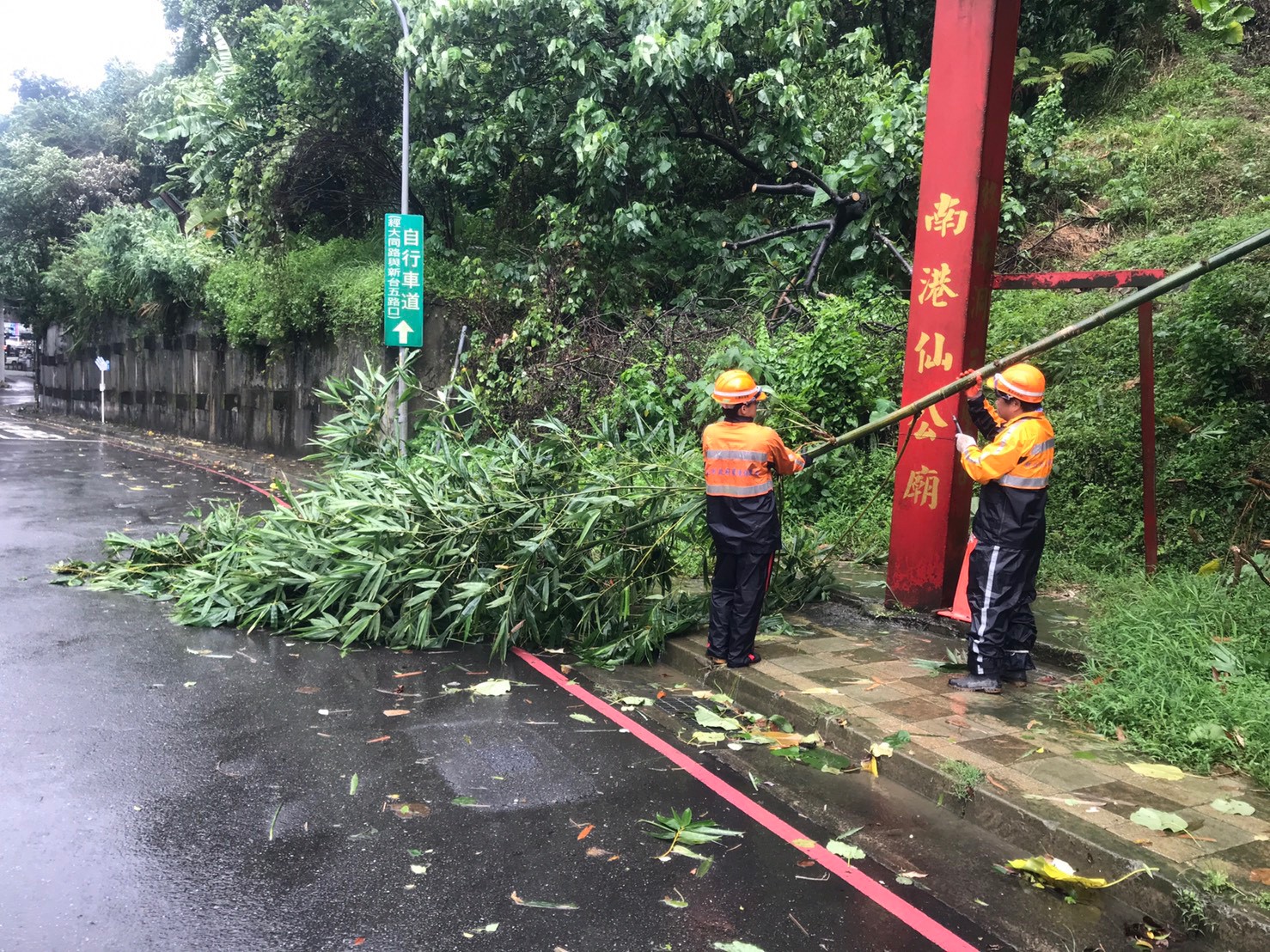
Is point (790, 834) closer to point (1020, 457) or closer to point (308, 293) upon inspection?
point (1020, 457)

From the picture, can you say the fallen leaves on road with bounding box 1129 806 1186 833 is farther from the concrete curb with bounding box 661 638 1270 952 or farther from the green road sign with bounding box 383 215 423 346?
the green road sign with bounding box 383 215 423 346

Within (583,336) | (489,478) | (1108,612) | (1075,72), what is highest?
(1075,72)

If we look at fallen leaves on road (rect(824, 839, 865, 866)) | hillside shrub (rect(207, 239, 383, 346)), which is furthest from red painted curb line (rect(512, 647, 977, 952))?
hillside shrub (rect(207, 239, 383, 346))

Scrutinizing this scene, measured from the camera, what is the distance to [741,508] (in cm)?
584

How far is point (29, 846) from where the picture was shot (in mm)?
3586

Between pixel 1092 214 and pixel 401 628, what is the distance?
9.87 meters

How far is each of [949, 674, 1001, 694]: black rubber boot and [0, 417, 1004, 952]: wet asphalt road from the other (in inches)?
64.9

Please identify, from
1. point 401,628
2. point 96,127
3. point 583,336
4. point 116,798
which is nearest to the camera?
point 116,798

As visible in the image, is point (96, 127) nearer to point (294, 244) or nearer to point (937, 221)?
point (294, 244)

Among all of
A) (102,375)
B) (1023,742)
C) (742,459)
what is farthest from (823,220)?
(102,375)

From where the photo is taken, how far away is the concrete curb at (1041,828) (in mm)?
3066

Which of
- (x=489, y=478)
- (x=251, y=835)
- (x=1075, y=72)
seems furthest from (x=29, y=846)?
(x=1075, y=72)

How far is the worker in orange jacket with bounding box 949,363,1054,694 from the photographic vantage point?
17.3ft

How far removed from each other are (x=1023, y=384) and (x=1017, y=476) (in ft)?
1.74
